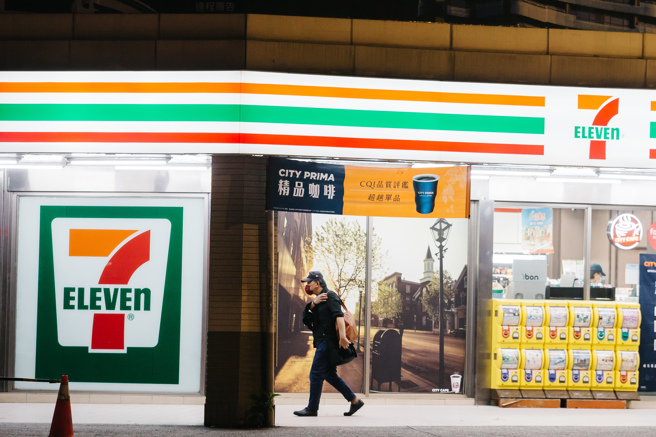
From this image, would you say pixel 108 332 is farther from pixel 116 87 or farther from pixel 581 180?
pixel 581 180

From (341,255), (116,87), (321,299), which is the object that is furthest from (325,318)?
(116,87)

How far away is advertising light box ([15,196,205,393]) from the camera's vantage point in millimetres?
9961

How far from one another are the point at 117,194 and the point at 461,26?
5.43 meters

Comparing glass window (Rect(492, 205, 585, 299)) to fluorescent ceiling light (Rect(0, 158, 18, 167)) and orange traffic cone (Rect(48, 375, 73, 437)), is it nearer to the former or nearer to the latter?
orange traffic cone (Rect(48, 375, 73, 437))

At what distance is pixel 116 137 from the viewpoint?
28.1ft

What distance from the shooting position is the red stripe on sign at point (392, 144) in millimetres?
8484

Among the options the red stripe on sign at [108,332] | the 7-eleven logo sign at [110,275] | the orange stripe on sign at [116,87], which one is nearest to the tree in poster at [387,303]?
the 7-eleven logo sign at [110,275]

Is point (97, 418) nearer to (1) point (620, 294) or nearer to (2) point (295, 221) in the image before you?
(2) point (295, 221)

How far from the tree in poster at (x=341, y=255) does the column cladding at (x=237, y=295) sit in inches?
83.5

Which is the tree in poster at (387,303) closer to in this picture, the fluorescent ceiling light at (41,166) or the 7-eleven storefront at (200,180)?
the 7-eleven storefront at (200,180)

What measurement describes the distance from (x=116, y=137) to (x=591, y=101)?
6.17 m

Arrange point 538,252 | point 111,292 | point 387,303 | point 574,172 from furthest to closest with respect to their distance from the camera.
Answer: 1. point 538,252
2. point 387,303
3. point 574,172
4. point 111,292

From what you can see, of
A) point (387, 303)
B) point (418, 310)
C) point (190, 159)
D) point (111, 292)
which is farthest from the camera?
point (418, 310)

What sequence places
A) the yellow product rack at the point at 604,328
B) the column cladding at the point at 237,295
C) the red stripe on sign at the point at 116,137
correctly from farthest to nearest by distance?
1. the yellow product rack at the point at 604,328
2. the red stripe on sign at the point at 116,137
3. the column cladding at the point at 237,295
